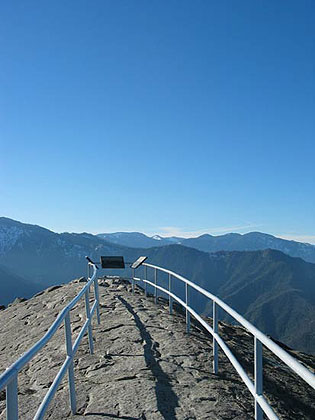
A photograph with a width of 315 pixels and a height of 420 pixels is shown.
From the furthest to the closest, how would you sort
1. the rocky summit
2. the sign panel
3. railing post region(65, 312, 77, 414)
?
the sign panel < the rocky summit < railing post region(65, 312, 77, 414)

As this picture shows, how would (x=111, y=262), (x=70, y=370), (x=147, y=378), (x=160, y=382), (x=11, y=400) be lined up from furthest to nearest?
1. (x=111, y=262)
2. (x=147, y=378)
3. (x=160, y=382)
4. (x=70, y=370)
5. (x=11, y=400)

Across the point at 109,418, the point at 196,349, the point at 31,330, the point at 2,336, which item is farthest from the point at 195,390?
the point at 2,336

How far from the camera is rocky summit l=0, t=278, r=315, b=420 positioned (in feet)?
19.5

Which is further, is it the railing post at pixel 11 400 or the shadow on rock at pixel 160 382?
the shadow on rock at pixel 160 382

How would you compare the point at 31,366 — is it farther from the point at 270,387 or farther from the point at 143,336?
the point at 270,387

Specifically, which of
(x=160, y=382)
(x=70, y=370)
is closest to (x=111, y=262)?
(x=160, y=382)

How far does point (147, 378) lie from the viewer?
22.7ft

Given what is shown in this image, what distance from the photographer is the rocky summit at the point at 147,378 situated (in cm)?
593

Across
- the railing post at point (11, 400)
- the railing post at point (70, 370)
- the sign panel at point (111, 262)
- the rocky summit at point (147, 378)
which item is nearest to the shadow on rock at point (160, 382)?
the rocky summit at point (147, 378)

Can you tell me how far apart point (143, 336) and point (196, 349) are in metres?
1.40

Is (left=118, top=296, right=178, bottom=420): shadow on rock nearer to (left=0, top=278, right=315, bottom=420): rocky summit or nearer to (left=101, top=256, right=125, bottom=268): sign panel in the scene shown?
(left=0, top=278, right=315, bottom=420): rocky summit

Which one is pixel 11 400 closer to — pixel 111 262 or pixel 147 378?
pixel 147 378

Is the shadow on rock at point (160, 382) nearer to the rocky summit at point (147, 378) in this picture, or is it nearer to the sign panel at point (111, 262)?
the rocky summit at point (147, 378)

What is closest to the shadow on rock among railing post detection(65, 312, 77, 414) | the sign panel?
railing post detection(65, 312, 77, 414)
